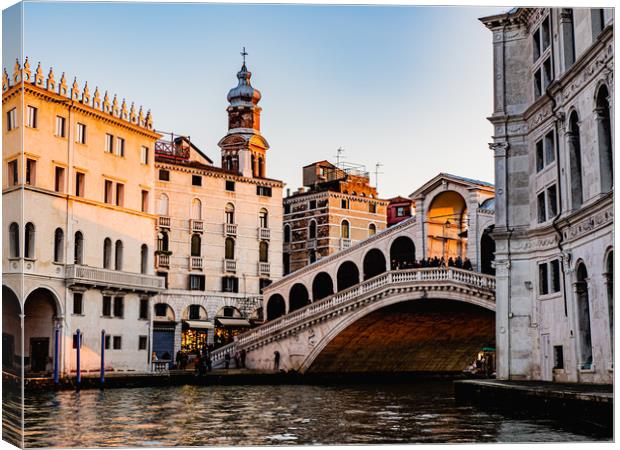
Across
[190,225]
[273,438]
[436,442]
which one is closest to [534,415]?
[436,442]

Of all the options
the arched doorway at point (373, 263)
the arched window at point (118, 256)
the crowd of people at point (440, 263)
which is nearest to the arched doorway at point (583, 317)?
the arched window at point (118, 256)

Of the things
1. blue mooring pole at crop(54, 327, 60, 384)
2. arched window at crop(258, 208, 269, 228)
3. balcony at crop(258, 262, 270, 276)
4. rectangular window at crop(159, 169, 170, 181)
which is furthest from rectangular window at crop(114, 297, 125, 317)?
balcony at crop(258, 262, 270, 276)

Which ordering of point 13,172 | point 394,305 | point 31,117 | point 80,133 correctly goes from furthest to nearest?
point 394,305, point 80,133, point 31,117, point 13,172

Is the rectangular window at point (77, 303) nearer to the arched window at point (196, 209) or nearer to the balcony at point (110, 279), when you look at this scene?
the balcony at point (110, 279)

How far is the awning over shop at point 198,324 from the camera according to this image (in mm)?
27547

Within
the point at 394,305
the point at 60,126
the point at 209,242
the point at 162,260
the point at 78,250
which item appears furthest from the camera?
the point at 209,242

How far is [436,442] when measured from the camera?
9.62m

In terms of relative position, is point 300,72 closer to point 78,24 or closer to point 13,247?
point 78,24

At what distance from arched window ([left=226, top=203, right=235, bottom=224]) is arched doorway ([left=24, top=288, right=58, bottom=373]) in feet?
40.8

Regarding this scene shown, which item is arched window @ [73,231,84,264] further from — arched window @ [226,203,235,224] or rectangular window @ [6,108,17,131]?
arched window @ [226,203,235,224]

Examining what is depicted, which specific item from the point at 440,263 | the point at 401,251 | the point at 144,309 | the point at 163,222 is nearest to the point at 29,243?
the point at 144,309

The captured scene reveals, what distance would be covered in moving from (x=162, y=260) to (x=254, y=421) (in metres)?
14.6

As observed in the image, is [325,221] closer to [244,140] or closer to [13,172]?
[244,140]

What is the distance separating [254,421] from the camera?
1288 cm
